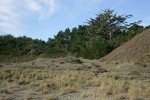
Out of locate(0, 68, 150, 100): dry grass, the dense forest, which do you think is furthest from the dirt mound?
locate(0, 68, 150, 100): dry grass

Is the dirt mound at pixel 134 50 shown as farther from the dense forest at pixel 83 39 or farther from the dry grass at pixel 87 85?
the dry grass at pixel 87 85

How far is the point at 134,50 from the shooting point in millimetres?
37750

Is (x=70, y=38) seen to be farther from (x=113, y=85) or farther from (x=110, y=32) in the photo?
(x=113, y=85)

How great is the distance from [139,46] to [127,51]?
155 cm

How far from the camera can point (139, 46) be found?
38094mm

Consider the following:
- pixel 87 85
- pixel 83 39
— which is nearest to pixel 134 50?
pixel 87 85

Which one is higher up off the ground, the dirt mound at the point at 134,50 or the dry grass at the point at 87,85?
the dirt mound at the point at 134,50

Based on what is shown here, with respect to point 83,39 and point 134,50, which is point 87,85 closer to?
point 134,50

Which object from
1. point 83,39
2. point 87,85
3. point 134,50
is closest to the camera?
point 87,85

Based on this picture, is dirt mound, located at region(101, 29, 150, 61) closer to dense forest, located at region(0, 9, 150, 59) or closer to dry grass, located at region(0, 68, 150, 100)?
dense forest, located at region(0, 9, 150, 59)

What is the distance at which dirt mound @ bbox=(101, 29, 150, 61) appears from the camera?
118 ft

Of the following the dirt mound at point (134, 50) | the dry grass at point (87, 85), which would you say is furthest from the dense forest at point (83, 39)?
the dry grass at point (87, 85)

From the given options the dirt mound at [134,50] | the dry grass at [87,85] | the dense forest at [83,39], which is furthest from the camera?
the dense forest at [83,39]

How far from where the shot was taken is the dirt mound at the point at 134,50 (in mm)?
36106
